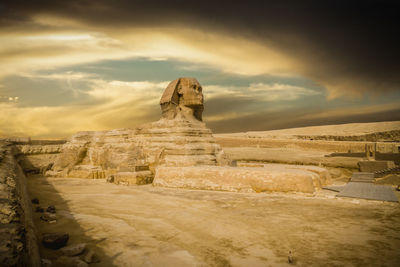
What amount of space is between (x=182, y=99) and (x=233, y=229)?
709 centimetres

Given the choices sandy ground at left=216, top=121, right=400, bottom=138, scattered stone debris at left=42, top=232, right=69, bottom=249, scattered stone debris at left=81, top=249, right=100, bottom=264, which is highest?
sandy ground at left=216, top=121, right=400, bottom=138

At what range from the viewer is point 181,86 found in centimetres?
1055

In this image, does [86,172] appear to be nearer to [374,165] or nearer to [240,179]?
[240,179]

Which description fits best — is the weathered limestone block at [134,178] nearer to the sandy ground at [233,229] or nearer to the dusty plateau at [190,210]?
the dusty plateau at [190,210]

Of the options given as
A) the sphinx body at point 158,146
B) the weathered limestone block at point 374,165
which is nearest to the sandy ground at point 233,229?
the sphinx body at point 158,146

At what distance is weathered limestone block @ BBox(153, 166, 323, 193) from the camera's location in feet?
22.2

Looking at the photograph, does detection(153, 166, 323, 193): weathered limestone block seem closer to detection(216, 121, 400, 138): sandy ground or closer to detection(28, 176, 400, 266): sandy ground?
detection(28, 176, 400, 266): sandy ground

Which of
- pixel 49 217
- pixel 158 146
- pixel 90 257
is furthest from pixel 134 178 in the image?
pixel 90 257

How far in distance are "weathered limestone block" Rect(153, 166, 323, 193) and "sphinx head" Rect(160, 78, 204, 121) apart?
2566mm

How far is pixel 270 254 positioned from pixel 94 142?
11087 millimetres

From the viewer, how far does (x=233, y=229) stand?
13.8ft

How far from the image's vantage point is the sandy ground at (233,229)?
317 centimetres

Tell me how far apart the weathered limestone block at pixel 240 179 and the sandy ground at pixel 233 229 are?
31 cm

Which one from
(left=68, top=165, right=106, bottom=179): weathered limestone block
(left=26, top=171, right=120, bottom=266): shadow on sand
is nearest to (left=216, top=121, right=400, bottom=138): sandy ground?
(left=68, top=165, right=106, bottom=179): weathered limestone block
